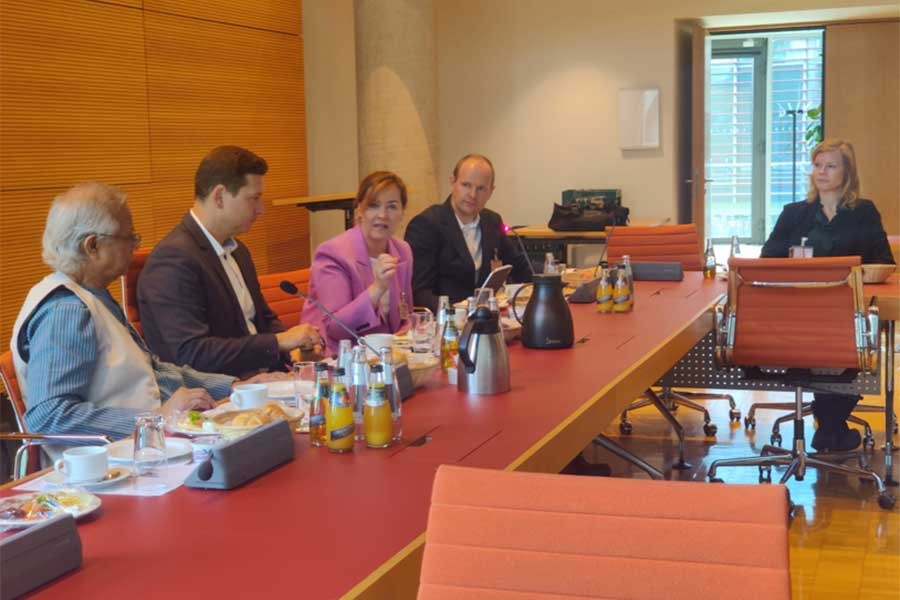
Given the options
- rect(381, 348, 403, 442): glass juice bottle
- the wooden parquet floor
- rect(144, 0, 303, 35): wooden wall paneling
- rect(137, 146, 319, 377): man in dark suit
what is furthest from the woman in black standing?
rect(144, 0, 303, 35): wooden wall paneling

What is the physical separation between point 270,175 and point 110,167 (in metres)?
1.86

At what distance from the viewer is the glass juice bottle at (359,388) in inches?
92.9

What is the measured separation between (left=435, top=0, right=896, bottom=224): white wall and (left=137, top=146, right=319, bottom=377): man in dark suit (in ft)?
20.1

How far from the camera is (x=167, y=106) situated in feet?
23.8

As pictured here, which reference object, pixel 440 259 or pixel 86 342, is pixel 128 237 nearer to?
pixel 86 342

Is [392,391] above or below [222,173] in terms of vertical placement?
below

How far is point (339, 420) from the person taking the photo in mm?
2262

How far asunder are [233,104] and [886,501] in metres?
5.15

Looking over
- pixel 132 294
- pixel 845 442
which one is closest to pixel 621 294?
pixel 845 442

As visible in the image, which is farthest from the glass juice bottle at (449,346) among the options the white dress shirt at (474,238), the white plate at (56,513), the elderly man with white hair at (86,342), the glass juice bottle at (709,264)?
the glass juice bottle at (709,264)

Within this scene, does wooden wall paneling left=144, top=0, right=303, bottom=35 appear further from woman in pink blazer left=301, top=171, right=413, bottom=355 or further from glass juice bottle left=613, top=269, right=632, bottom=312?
glass juice bottle left=613, top=269, right=632, bottom=312

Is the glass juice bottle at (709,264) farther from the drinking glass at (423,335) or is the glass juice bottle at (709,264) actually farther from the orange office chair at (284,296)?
the drinking glass at (423,335)

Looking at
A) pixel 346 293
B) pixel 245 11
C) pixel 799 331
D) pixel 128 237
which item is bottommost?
pixel 799 331

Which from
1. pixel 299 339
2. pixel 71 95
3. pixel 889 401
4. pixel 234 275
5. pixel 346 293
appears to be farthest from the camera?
pixel 71 95
